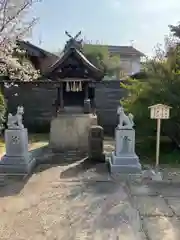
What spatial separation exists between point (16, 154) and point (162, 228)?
13.9 feet

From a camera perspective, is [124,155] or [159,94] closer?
[124,155]

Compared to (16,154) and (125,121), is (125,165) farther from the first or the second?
(16,154)

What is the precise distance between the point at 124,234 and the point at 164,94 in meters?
4.94

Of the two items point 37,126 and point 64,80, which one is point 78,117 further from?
point 37,126

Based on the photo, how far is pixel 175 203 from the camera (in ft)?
15.4

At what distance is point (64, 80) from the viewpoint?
9844mm

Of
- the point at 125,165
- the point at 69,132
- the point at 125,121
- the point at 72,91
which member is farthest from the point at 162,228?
the point at 72,91

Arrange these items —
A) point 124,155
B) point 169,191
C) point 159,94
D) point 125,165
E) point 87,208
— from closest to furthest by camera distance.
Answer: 1. point 87,208
2. point 169,191
3. point 125,165
4. point 124,155
5. point 159,94

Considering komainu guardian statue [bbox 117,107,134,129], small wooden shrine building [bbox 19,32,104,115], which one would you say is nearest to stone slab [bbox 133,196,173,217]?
komainu guardian statue [bbox 117,107,134,129]

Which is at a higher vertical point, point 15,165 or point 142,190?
point 15,165

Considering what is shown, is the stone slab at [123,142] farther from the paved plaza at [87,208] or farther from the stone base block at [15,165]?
the stone base block at [15,165]

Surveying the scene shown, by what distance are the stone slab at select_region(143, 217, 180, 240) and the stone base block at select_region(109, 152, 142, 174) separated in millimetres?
2397

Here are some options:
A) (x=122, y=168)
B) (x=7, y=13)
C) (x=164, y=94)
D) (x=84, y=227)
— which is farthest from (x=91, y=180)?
(x=7, y=13)

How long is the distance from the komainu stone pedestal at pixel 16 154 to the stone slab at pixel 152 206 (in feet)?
9.91
